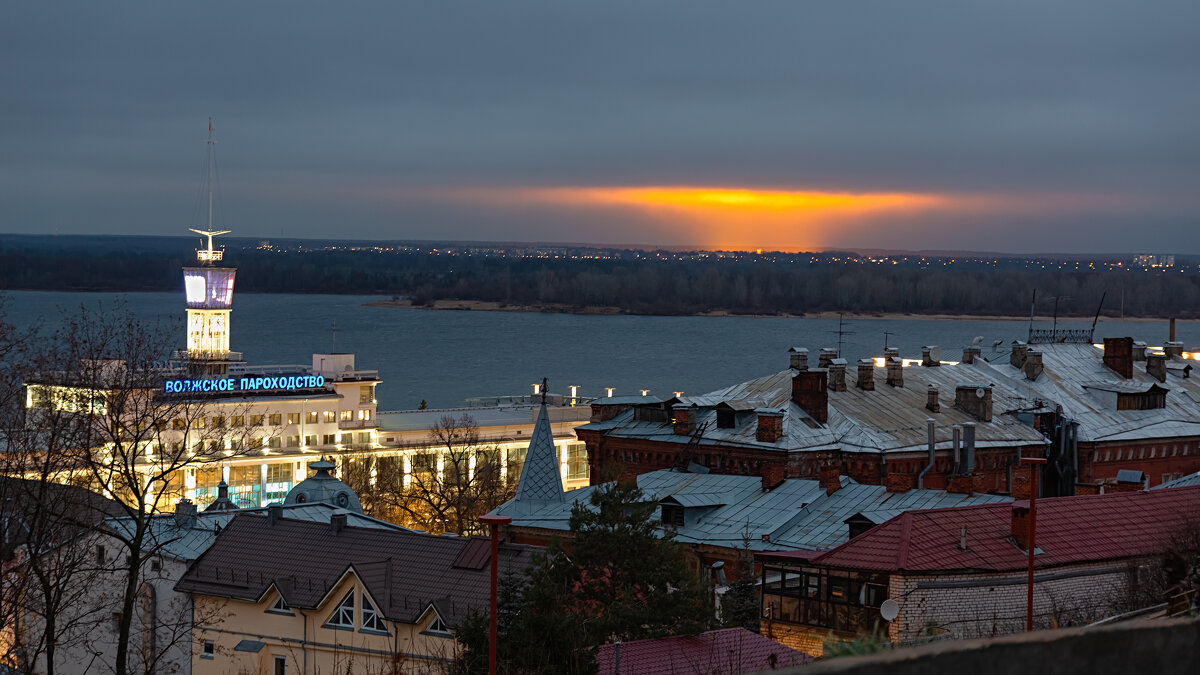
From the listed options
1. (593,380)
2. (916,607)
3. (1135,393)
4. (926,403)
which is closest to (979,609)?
(916,607)

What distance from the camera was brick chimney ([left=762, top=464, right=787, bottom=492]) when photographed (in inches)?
1511

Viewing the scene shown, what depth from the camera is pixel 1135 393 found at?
173 feet

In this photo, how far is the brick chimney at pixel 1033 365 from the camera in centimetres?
5478

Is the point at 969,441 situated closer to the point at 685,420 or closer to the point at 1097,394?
the point at 685,420

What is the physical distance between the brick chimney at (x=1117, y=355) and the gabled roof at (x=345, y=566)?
3182cm

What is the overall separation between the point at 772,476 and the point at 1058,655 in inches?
1347

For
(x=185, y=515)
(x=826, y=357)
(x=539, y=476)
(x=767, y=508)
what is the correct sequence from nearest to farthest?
1. (x=767, y=508)
2. (x=185, y=515)
3. (x=539, y=476)
4. (x=826, y=357)

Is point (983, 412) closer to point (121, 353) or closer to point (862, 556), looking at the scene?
point (862, 556)

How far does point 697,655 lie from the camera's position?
837 inches

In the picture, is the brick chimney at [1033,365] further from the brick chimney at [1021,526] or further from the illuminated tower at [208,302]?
the illuminated tower at [208,302]

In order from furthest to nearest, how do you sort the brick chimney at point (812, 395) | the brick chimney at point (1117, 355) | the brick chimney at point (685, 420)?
the brick chimney at point (1117, 355) < the brick chimney at point (685, 420) < the brick chimney at point (812, 395)

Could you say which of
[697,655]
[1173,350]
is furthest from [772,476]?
[1173,350]

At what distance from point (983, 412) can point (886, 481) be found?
736 cm

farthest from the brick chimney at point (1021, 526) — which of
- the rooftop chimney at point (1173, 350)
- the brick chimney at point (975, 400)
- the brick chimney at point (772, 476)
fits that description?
the rooftop chimney at point (1173, 350)
